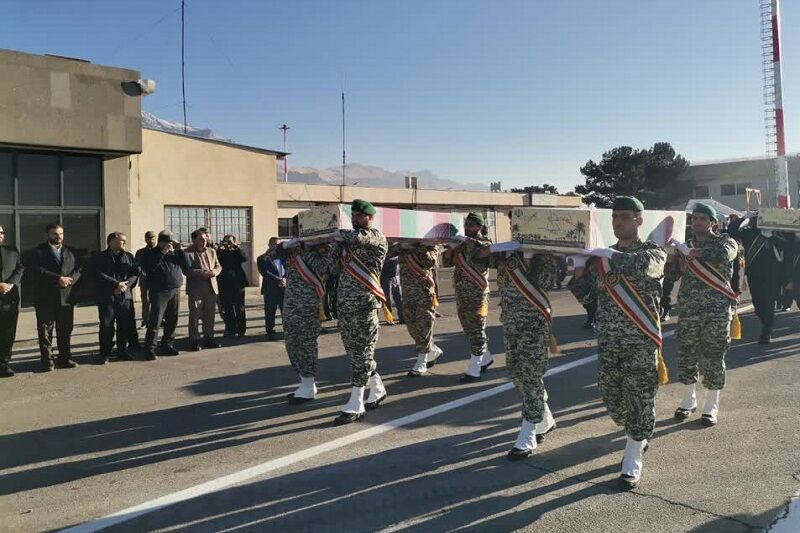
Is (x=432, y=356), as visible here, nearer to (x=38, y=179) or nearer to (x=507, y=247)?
(x=507, y=247)

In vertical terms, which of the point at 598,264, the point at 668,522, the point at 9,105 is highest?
the point at 9,105

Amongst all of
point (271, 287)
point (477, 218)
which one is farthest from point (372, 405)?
point (271, 287)

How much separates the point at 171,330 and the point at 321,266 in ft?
13.6

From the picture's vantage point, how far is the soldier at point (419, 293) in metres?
7.61

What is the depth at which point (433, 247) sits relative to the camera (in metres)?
7.93

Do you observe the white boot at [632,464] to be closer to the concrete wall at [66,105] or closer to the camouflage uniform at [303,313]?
the camouflage uniform at [303,313]

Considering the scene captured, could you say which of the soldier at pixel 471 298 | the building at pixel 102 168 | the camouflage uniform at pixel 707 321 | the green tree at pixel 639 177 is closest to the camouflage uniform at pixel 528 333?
the camouflage uniform at pixel 707 321

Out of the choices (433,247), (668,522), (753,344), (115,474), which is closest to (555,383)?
(433,247)

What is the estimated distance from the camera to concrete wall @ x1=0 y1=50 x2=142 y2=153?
1216cm

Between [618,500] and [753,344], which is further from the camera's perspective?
[753,344]

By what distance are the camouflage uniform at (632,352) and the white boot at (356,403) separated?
2.39m

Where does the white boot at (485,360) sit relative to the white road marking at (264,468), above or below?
above

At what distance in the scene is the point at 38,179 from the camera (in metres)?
13.2

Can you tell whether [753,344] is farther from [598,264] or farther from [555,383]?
[598,264]
